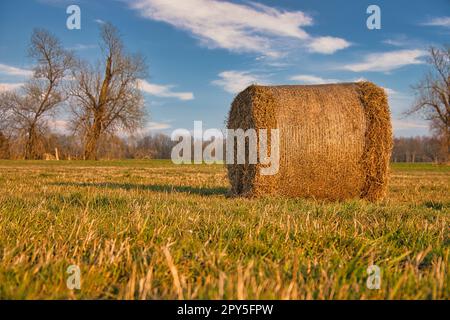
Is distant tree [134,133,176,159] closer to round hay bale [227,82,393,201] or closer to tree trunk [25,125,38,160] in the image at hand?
tree trunk [25,125,38,160]

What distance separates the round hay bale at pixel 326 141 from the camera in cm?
734

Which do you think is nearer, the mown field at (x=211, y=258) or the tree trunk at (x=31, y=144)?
the mown field at (x=211, y=258)

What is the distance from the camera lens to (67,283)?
2.09m

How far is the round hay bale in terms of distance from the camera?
289 inches

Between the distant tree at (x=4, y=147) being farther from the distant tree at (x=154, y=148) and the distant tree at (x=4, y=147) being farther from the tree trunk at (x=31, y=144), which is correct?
the distant tree at (x=154, y=148)

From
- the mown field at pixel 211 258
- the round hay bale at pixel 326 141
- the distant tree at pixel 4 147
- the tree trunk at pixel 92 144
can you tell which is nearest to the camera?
the mown field at pixel 211 258

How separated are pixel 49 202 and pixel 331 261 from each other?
147 inches

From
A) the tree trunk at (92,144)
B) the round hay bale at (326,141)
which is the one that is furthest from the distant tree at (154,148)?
the round hay bale at (326,141)

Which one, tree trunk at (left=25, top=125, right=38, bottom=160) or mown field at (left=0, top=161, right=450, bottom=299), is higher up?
tree trunk at (left=25, top=125, right=38, bottom=160)

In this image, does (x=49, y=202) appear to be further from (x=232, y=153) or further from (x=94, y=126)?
(x=94, y=126)

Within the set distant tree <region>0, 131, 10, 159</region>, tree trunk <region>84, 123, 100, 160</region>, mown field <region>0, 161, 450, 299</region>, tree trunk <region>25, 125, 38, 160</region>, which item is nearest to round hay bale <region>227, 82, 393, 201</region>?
mown field <region>0, 161, 450, 299</region>

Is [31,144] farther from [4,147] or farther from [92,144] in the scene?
[92,144]

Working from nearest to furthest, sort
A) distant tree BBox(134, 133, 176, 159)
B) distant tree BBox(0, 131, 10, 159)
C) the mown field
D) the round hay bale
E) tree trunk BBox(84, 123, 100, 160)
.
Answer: the mown field → the round hay bale → tree trunk BBox(84, 123, 100, 160) → distant tree BBox(0, 131, 10, 159) → distant tree BBox(134, 133, 176, 159)
